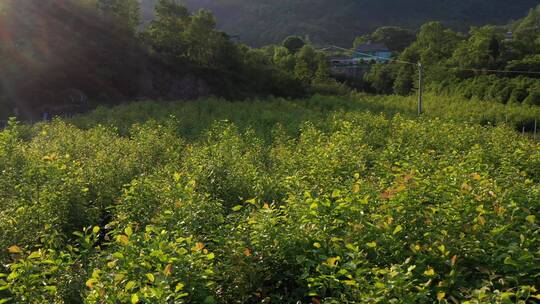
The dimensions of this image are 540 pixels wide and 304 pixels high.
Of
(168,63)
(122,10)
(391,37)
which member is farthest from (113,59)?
(391,37)

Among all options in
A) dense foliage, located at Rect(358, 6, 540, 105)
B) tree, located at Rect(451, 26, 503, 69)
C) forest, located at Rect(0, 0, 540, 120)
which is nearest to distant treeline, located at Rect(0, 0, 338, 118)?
forest, located at Rect(0, 0, 540, 120)

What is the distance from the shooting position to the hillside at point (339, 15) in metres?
63.9

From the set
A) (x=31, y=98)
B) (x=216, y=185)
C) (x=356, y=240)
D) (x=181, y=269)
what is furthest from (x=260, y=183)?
(x=31, y=98)

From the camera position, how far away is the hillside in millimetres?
63938

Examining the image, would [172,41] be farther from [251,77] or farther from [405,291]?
[405,291]

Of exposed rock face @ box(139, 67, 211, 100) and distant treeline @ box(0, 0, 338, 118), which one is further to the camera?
exposed rock face @ box(139, 67, 211, 100)

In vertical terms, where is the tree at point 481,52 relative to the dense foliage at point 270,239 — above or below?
above

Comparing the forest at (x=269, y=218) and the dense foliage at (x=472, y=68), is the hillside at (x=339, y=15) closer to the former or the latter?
the dense foliage at (x=472, y=68)

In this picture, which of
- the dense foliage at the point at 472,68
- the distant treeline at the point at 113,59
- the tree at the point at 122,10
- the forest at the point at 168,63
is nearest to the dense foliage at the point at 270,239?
the forest at the point at 168,63

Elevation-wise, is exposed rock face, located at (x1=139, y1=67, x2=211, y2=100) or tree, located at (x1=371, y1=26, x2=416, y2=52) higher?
tree, located at (x1=371, y1=26, x2=416, y2=52)

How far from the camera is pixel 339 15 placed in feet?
233

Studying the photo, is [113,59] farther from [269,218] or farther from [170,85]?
[269,218]

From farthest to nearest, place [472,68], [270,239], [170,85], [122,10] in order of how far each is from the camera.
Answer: [472,68]
[170,85]
[122,10]
[270,239]

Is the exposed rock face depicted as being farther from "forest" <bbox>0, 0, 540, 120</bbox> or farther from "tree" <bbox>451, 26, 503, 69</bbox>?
"tree" <bbox>451, 26, 503, 69</bbox>
